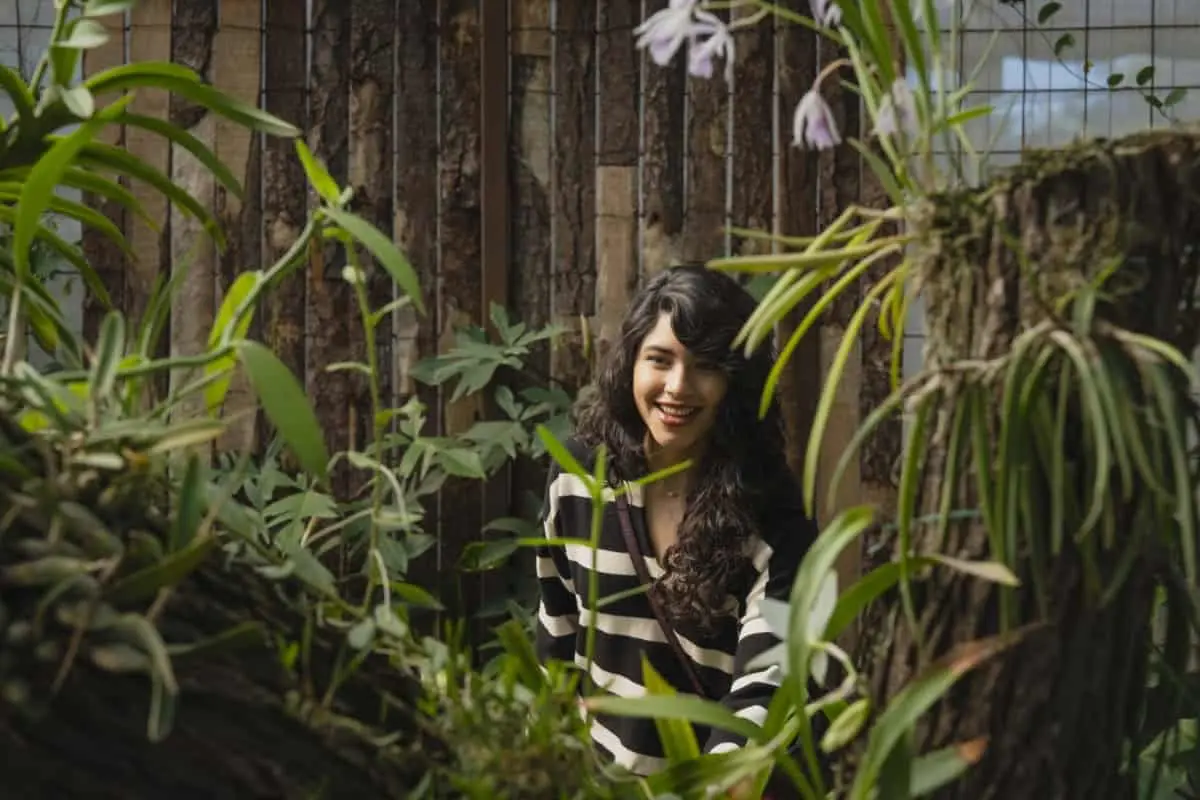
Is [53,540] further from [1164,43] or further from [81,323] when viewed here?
[1164,43]

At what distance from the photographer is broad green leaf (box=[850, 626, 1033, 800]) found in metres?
0.55

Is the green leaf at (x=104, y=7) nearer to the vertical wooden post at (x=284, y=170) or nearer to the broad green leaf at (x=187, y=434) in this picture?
the broad green leaf at (x=187, y=434)

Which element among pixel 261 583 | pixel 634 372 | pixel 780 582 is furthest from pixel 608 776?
pixel 634 372

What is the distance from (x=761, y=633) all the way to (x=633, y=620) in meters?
0.19

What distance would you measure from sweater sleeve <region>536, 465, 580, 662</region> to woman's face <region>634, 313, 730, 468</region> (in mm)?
190

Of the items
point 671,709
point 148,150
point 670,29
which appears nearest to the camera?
point 671,709

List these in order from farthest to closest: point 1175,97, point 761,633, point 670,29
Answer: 1. point 1175,97
2. point 761,633
3. point 670,29

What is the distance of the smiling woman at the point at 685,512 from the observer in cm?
137

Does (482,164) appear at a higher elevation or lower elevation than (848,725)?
higher

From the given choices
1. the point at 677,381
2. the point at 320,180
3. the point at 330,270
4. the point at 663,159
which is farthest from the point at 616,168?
the point at 320,180

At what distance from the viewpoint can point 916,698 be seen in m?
0.55

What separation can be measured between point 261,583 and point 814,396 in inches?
71.8

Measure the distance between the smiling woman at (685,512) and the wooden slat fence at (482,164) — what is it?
84cm

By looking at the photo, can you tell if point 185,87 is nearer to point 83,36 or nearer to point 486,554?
point 83,36
